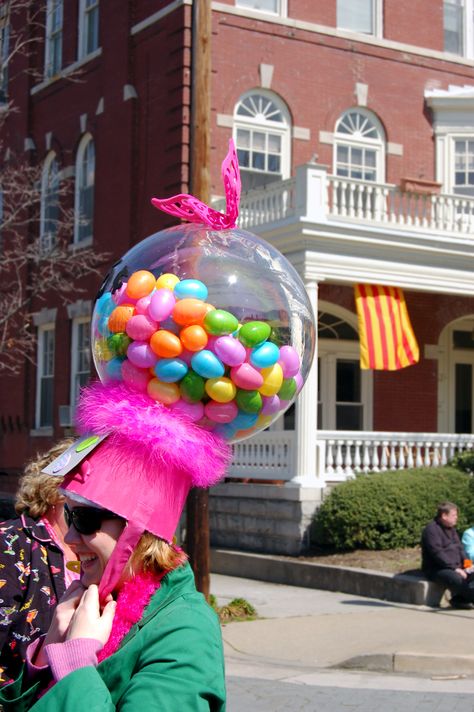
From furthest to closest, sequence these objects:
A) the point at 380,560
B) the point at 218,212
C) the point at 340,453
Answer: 1. the point at 340,453
2. the point at 380,560
3. the point at 218,212

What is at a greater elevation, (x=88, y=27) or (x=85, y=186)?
(x=88, y=27)

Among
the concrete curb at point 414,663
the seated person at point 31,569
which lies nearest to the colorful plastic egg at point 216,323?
the seated person at point 31,569

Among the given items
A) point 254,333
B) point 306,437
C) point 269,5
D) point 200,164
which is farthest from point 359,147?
point 254,333

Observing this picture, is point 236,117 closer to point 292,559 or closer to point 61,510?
point 292,559

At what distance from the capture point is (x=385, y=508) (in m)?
15.5

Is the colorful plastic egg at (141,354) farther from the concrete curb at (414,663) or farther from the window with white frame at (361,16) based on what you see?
the window with white frame at (361,16)

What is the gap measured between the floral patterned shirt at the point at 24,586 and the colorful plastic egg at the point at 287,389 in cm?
126

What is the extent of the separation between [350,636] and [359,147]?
1226 cm

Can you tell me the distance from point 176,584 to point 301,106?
19.0m

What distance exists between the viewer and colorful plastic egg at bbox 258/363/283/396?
313cm

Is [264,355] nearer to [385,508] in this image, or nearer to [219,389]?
[219,389]

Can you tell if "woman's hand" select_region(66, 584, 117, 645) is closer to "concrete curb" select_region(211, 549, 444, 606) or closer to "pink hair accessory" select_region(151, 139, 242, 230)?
"pink hair accessory" select_region(151, 139, 242, 230)

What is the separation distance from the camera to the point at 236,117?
20.3m

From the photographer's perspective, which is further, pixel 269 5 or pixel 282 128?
pixel 269 5
